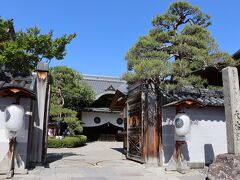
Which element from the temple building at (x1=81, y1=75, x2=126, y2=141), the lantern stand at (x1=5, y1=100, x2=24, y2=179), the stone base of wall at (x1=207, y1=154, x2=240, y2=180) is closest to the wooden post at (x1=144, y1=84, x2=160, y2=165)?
the stone base of wall at (x1=207, y1=154, x2=240, y2=180)

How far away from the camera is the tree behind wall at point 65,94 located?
71.7ft

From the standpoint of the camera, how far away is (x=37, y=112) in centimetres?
1019

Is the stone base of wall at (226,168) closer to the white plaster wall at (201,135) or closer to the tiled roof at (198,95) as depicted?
the white plaster wall at (201,135)

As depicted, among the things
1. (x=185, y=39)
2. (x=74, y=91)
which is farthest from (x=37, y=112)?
(x=74, y=91)

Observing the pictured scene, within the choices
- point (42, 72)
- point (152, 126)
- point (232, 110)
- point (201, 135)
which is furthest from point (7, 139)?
point (201, 135)

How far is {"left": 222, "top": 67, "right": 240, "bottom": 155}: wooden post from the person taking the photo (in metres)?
7.07

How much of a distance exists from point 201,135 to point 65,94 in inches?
611

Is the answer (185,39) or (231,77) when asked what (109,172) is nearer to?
(231,77)

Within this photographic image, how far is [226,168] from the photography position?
6.64m

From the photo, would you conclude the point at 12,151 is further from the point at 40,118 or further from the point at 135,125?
the point at 135,125

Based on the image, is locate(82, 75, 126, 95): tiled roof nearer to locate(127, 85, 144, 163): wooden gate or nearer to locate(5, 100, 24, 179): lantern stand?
locate(127, 85, 144, 163): wooden gate

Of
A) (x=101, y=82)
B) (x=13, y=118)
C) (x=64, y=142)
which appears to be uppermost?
(x=101, y=82)

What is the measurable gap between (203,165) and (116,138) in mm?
19349

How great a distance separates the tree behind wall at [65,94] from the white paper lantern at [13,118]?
13.4 meters
